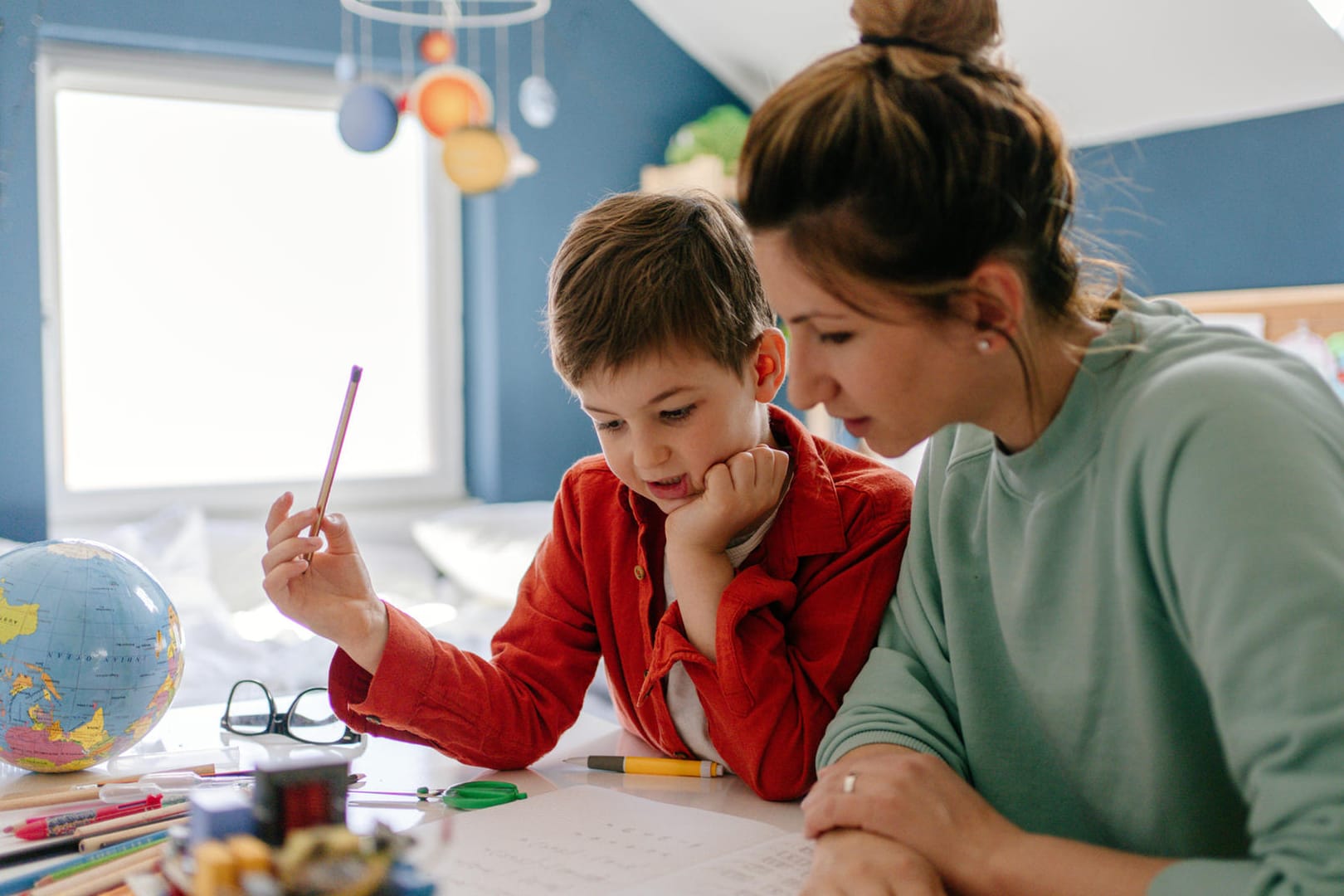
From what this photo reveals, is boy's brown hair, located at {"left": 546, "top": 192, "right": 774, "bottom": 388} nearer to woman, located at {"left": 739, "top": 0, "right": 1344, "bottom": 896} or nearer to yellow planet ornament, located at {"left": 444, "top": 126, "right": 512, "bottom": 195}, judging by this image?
woman, located at {"left": 739, "top": 0, "right": 1344, "bottom": 896}

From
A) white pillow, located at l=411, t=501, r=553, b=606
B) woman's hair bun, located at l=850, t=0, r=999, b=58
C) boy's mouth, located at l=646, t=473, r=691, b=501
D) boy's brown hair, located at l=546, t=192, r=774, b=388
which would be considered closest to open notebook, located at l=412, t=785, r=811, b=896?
boy's mouth, located at l=646, t=473, r=691, b=501

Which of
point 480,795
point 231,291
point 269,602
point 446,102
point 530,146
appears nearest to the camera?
point 480,795

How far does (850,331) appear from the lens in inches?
29.8

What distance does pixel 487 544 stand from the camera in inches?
119

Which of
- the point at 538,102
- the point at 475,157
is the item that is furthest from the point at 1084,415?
the point at 538,102

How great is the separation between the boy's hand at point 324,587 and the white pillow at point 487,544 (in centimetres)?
185

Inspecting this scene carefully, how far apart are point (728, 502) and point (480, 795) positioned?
1.03 ft

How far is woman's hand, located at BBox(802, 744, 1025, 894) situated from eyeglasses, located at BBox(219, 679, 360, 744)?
0.52 metres

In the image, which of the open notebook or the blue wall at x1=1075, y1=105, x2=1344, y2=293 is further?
the blue wall at x1=1075, y1=105, x2=1344, y2=293

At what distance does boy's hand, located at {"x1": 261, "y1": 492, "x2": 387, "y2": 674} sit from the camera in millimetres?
1018

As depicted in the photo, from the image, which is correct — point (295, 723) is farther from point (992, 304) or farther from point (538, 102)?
point (538, 102)

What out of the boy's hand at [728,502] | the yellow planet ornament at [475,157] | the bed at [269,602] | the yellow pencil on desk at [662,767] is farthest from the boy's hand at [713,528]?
the yellow planet ornament at [475,157]

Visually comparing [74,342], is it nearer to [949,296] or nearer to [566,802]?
[566,802]

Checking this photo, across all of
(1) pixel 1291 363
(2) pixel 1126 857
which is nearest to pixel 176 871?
(2) pixel 1126 857
